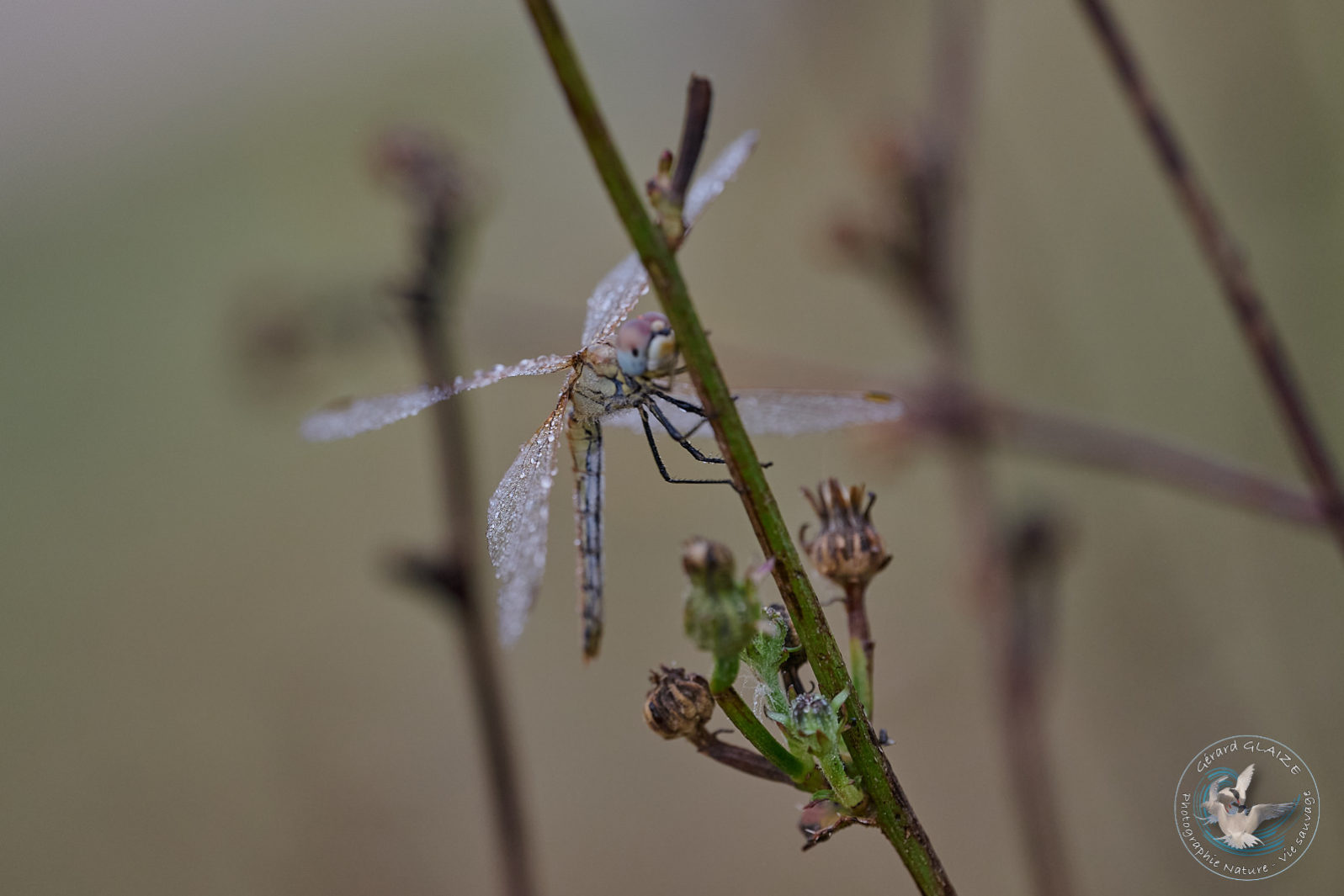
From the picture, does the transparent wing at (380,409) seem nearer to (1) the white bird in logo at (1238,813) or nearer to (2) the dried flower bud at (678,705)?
(2) the dried flower bud at (678,705)

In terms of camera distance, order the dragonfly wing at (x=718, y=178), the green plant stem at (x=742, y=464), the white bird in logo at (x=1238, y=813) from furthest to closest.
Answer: the dragonfly wing at (x=718, y=178)
the white bird in logo at (x=1238, y=813)
the green plant stem at (x=742, y=464)

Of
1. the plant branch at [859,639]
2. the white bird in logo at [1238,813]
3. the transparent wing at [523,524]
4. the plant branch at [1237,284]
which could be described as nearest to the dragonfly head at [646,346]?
the transparent wing at [523,524]

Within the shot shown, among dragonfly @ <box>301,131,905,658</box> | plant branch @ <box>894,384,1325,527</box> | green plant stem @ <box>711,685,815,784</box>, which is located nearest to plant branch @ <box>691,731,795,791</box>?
green plant stem @ <box>711,685,815,784</box>

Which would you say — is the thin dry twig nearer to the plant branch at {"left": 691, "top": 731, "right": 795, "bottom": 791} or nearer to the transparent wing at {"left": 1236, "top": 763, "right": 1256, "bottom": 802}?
the transparent wing at {"left": 1236, "top": 763, "right": 1256, "bottom": 802}

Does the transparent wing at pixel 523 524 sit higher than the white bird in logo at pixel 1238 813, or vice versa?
the transparent wing at pixel 523 524

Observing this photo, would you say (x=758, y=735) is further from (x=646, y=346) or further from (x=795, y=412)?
(x=795, y=412)

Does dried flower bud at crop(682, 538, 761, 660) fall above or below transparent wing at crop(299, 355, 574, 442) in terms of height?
below

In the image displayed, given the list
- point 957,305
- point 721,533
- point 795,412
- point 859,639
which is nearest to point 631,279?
point 795,412

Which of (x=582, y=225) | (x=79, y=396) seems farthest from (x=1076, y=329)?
(x=79, y=396)
